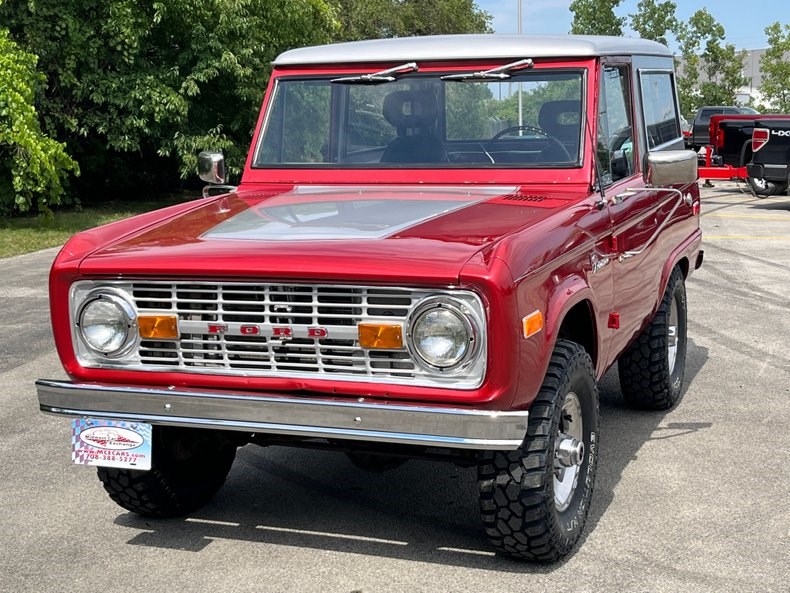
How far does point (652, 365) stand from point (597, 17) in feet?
168

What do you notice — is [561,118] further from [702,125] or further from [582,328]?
[702,125]

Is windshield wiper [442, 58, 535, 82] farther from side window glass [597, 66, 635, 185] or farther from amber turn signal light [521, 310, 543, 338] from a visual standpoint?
amber turn signal light [521, 310, 543, 338]

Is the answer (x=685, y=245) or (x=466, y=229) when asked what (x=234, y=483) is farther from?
(x=685, y=245)

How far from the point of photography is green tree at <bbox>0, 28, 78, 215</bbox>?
15914 millimetres

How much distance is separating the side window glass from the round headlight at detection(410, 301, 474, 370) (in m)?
1.70

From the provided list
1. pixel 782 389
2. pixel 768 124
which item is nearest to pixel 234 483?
pixel 782 389

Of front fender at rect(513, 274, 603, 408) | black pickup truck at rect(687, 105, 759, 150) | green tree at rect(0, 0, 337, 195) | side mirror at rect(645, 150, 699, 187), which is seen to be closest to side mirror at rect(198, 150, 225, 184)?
side mirror at rect(645, 150, 699, 187)

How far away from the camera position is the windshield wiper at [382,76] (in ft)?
18.0

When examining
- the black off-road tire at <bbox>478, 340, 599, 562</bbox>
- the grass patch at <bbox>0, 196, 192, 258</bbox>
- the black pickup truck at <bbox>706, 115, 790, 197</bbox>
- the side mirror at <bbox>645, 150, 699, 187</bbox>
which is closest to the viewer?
the black off-road tire at <bbox>478, 340, 599, 562</bbox>

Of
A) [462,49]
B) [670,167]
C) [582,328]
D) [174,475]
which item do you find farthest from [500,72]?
[174,475]

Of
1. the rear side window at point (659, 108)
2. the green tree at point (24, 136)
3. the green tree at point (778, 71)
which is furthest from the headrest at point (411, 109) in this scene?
the green tree at point (778, 71)

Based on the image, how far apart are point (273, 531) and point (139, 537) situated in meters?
0.54

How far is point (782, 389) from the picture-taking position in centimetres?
698

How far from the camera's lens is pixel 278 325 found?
3.97 meters
